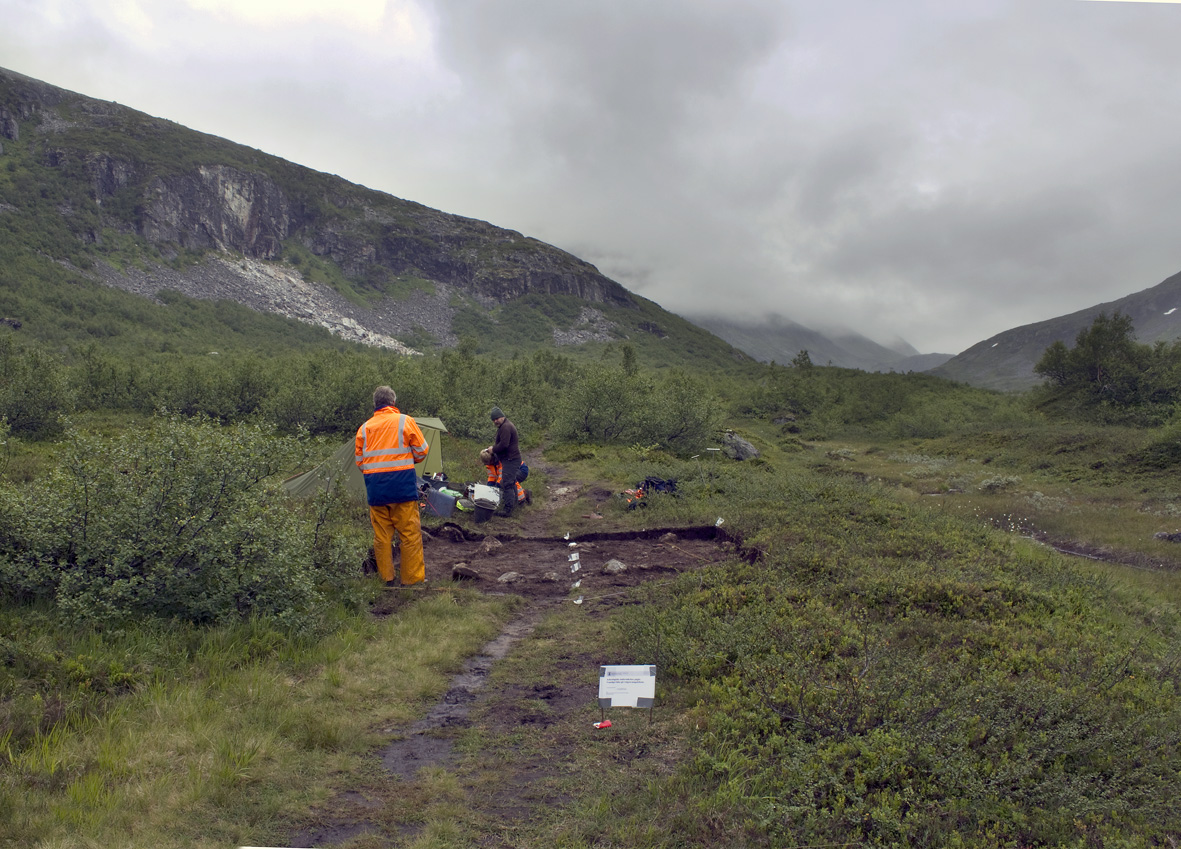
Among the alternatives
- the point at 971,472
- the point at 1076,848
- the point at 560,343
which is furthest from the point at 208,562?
the point at 560,343

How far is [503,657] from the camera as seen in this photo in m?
6.14

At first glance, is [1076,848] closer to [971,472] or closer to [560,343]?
[971,472]

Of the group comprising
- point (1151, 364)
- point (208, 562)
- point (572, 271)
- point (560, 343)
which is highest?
point (572, 271)

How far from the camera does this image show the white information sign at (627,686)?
4.66 metres

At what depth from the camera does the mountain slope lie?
9325cm

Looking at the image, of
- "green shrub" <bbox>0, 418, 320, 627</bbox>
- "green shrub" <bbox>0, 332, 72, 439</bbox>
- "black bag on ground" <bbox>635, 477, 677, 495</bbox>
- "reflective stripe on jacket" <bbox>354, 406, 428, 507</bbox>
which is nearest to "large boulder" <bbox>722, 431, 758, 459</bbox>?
"black bag on ground" <bbox>635, 477, 677, 495</bbox>

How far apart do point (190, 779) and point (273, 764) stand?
0.46 m

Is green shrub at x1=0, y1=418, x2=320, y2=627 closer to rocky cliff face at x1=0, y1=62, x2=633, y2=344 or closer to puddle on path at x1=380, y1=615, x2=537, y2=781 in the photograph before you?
puddle on path at x1=380, y1=615, x2=537, y2=781

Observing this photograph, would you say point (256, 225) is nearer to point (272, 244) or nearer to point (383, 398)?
point (272, 244)

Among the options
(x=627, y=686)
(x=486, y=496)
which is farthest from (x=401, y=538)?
(x=486, y=496)

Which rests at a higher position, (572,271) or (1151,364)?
(572,271)

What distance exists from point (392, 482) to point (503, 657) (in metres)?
2.57

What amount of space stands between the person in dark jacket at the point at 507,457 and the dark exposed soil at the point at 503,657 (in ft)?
1.34

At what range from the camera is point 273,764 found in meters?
3.93
